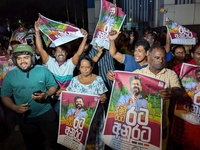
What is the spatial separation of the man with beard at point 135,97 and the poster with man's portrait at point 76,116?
1.55 feet

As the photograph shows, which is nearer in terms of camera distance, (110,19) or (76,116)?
(76,116)

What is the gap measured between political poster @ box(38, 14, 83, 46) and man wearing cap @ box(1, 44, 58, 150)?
0.59 meters

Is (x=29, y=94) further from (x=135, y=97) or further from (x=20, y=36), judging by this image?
(x=20, y=36)

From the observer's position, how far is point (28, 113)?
9.54ft

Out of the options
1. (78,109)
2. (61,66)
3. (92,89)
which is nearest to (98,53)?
(61,66)

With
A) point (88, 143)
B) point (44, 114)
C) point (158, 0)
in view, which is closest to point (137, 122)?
point (88, 143)

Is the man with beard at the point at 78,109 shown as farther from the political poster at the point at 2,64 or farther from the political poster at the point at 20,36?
the political poster at the point at 20,36

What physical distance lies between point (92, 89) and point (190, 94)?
1414 millimetres

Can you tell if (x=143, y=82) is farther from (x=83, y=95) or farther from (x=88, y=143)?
(x=88, y=143)

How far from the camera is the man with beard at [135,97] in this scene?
2398 millimetres

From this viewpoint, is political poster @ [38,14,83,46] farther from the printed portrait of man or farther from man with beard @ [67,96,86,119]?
man with beard @ [67,96,86,119]

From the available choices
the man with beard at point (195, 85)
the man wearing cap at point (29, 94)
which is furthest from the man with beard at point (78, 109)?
the man with beard at point (195, 85)

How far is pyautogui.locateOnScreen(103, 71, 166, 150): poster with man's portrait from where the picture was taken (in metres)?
2.35

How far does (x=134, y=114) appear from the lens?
244 centimetres
